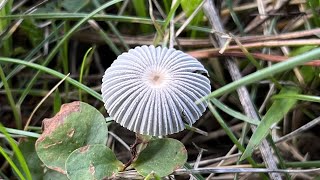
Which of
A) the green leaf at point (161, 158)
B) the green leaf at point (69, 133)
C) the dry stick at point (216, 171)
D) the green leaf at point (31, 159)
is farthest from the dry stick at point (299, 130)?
the green leaf at point (31, 159)

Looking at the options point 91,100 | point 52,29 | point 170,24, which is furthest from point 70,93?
point 170,24

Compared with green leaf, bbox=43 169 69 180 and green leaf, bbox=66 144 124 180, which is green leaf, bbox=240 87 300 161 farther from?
green leaf, bbox=43 169 69 180

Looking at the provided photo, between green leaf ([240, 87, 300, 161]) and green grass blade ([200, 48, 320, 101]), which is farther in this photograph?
green leaf ([240, 87, 300, 161])

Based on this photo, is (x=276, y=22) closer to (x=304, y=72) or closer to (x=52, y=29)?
(x=304, y=72)

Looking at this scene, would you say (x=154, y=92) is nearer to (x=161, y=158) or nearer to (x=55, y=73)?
(x=161, y=158)

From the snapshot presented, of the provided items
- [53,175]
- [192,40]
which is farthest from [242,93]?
[53,175]

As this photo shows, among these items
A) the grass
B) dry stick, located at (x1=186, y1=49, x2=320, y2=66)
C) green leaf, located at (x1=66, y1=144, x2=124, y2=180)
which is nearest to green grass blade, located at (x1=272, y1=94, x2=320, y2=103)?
the grass

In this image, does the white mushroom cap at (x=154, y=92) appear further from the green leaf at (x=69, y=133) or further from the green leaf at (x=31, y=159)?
the green leaf at (x=31, y=159)
